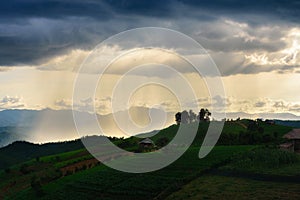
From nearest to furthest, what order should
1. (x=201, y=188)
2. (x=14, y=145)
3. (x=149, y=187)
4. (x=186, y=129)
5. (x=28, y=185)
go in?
(x=201, y=188)
(x=149, y=187)
(x=28, y=185)
(x=186, y=129)
(x=14, y=145)

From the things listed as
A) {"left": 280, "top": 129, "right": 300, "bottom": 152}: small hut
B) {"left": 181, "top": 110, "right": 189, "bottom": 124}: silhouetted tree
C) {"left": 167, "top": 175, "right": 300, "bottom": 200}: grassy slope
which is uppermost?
{"left": 181, "top": 110, "right": 189, "bottom": 124}: silhouetted tree

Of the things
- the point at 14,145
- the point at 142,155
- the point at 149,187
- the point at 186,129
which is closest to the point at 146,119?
the point at 149,187

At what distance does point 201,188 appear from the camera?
56.2 meters

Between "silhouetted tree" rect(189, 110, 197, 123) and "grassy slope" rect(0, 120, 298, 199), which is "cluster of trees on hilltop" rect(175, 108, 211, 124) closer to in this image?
"silhouetted tree" rect(189, 110, 197, 123)

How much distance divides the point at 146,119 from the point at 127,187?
10280mm

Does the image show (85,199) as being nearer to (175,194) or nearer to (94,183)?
(94,183)

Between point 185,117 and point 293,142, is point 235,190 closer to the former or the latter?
point 293,142

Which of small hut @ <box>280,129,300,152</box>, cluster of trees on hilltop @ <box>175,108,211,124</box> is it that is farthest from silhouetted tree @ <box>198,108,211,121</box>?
small hut @ <box>280,129,300,152</box>

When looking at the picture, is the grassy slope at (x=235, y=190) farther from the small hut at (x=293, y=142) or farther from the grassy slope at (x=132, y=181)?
the small hut at (x=293, y=142)

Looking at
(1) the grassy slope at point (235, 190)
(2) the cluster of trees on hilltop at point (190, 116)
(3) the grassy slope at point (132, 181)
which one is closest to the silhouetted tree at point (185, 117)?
(2) the cluster of trees on hilltop at point (190, 116)

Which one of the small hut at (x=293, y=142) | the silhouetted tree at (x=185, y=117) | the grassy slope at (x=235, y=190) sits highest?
the silhouetted tree at (x=185, y=117)

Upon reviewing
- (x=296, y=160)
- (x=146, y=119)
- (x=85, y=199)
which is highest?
(x=146, y=119)

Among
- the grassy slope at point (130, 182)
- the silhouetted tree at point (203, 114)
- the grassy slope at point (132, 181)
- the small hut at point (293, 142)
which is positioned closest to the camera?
the grassy slope at point (130, 182)

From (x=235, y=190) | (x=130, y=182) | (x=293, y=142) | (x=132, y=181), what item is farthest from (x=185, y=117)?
(x=235, y=190)
